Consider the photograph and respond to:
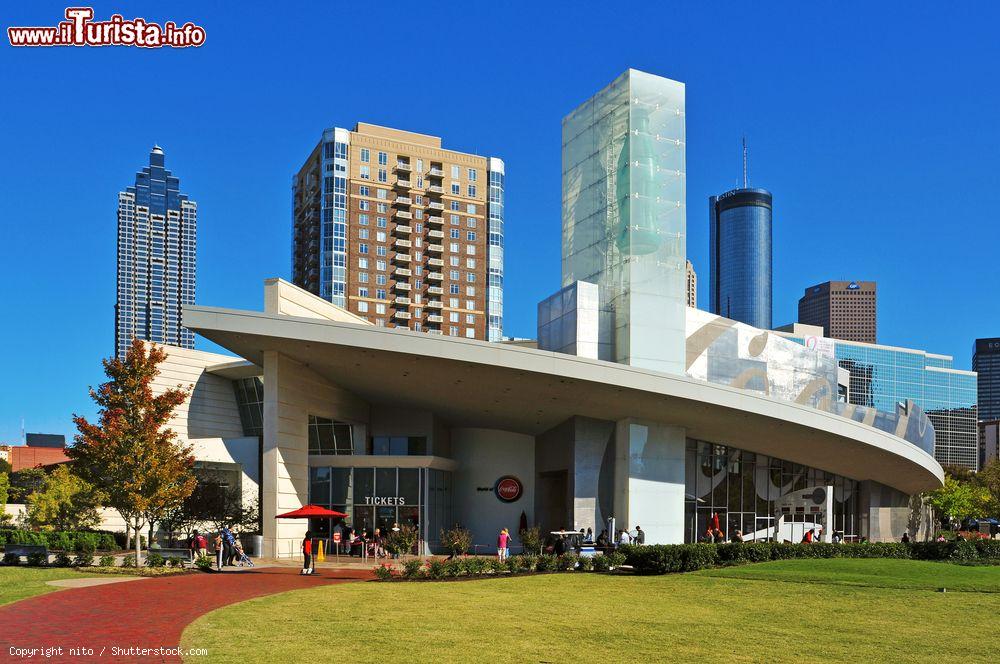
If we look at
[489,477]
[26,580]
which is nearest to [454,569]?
[26,580]

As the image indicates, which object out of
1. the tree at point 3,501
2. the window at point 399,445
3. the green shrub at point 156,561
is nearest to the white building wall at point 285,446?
the green shrub at point 156,561

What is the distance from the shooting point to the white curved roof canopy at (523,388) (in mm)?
35125

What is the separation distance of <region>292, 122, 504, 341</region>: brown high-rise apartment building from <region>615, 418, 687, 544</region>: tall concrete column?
281ft

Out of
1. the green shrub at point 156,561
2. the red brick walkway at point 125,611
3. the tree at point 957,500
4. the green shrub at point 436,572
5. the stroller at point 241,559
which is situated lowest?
the tree at point 957,500

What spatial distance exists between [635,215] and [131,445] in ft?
96.9

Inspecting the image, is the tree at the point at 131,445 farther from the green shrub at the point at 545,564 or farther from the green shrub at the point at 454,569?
the green shrub at the point at 545,564

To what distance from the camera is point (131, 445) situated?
98.5 ft

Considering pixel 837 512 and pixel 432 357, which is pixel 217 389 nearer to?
pixel 432 357

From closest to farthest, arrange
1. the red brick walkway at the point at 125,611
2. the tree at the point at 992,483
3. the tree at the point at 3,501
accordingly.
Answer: the red brick walkway at the point at 125,611 < the tree at the point at 3,501 < the tree at the point at 992,483

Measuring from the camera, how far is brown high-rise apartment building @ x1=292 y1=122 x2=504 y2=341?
127m

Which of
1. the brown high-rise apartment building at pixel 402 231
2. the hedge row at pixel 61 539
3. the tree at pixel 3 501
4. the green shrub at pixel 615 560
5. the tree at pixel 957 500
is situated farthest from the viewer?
the brown high-rise apartment building at pixel 402 231

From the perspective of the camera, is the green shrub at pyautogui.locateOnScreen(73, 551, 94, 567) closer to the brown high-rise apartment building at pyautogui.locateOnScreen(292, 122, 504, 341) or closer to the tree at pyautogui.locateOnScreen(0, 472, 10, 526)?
the tree at pyautogui.locateOnScreen(0, 472, 10, 526)

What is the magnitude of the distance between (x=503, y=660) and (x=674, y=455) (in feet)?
100

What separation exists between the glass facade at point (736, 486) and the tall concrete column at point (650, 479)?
2.52m
